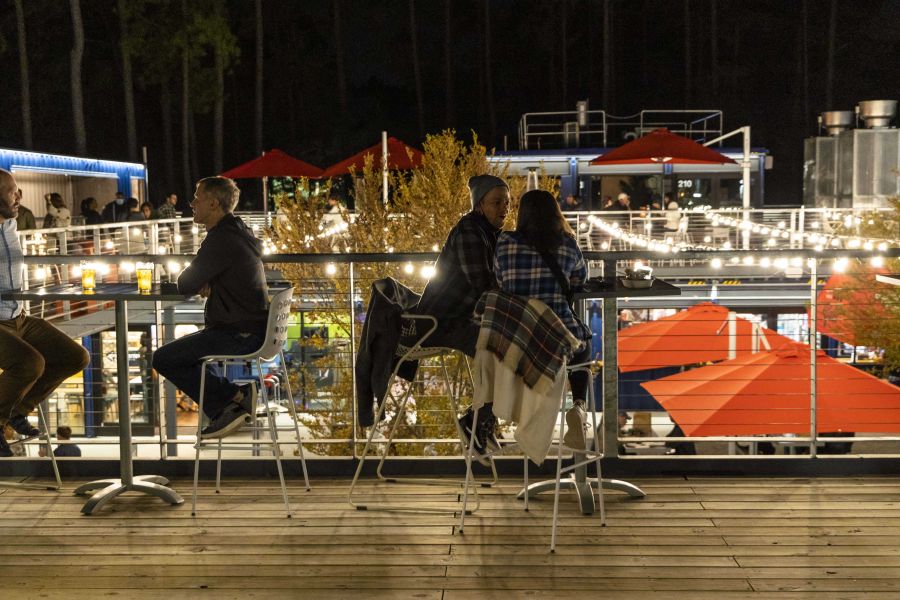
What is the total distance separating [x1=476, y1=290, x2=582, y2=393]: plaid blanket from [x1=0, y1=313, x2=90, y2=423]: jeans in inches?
79.8

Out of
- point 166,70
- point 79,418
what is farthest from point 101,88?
point 79,418

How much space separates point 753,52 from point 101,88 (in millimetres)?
25378

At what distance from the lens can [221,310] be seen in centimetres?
461

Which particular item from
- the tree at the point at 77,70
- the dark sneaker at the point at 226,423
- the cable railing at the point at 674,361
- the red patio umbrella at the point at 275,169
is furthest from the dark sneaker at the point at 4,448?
the tree at the point at 77,70

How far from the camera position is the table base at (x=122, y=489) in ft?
15.4

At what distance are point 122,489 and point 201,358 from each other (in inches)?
30.9

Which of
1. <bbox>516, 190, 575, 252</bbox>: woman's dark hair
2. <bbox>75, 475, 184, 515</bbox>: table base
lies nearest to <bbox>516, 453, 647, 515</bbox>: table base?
<bbox>516, 190, 575, 252</bbox>: woman's dark hair

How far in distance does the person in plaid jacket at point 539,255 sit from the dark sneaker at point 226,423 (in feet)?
4.34

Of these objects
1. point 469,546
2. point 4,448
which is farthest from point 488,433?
point 4,448

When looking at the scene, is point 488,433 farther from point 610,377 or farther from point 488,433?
point 610,377

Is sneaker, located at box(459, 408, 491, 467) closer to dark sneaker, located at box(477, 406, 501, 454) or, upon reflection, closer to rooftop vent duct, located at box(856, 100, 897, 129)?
dark sneaker, located at box(477, 406, 501, 454)

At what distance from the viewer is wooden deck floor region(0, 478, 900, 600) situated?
3709 mm

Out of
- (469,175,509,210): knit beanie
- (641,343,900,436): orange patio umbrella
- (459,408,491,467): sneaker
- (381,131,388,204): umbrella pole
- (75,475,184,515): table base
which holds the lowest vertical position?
(641,343,900,436): orange patio umbrella

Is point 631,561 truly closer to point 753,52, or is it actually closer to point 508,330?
point 508,330
